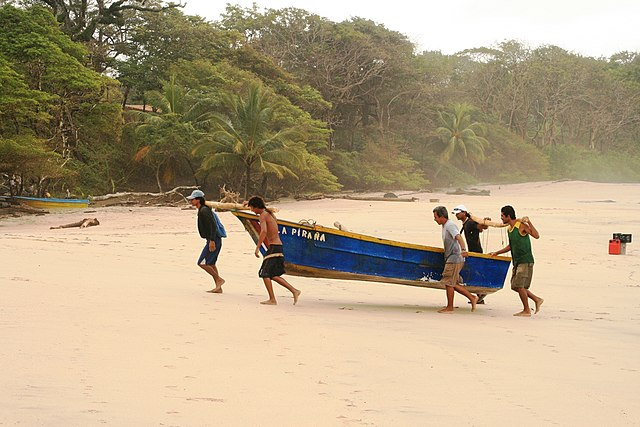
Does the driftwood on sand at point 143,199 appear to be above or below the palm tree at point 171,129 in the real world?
below

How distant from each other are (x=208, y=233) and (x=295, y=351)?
3740mm

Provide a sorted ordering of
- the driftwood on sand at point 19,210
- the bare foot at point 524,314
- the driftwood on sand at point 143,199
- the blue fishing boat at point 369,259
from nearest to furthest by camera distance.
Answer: the bare foot at point 524,314 < the blue fishing boat at point 369,259 < the driftwood on sand at point 19,210 < the driftwood on sand at point 143,199

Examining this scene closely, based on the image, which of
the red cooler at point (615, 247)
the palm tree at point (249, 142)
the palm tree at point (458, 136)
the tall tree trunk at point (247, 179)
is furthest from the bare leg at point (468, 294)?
the palm tree at point (458, 136)

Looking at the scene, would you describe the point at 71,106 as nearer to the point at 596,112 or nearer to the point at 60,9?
the point at 60,9

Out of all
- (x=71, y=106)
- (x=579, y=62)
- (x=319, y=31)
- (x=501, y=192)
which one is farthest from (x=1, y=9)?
(x=579, y=62)

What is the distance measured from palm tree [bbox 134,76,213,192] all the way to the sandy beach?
19326 mm

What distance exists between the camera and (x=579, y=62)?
64.7 m

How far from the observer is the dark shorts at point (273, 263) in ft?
28.7

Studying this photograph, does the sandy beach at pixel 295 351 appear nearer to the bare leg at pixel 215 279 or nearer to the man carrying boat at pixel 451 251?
the bare leg at pixel 215 279

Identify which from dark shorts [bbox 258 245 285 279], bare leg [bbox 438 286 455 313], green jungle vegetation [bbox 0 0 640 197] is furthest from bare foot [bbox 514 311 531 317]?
green jungle vegetation [bbox 0 0 640 197]

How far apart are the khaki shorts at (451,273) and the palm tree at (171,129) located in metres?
23.7

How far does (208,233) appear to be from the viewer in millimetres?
9391

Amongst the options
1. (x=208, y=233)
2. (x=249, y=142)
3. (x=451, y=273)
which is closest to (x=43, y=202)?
(x=249, y=142)

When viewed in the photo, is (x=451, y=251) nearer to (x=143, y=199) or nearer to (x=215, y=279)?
(x=215, y=279)
